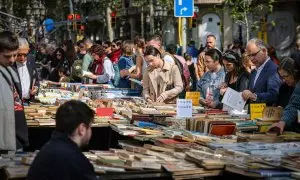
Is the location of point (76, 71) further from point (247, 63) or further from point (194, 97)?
point (247, 63)

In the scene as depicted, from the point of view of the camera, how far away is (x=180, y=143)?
7.52m

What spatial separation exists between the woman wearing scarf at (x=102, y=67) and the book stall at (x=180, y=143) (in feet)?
14.5

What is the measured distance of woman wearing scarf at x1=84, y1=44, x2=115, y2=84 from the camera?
16.0 meters

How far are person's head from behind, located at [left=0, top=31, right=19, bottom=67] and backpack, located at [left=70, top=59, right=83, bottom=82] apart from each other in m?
10.0

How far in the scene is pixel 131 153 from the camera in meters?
6.92

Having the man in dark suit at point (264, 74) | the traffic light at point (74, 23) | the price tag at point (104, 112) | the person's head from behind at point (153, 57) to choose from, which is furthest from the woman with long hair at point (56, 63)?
the traffic light at point (74, 23)

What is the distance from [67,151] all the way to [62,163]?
0.27ft

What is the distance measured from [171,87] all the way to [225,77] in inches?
44.5

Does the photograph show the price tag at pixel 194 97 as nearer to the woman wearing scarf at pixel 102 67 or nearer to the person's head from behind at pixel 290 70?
the person's head from behind at pixel 290 70

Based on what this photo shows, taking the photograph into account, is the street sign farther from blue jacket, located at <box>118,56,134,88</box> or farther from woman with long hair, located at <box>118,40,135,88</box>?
blue jacket, located at <box>118,56,134,88</box>

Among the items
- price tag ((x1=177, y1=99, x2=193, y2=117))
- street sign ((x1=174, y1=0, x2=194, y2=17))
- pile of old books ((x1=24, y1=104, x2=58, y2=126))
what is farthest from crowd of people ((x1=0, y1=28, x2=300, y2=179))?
street sign ((x1=174, y1=0, x2=194, y2=17))

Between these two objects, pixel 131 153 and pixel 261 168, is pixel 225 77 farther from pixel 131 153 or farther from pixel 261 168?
pixel 261 168

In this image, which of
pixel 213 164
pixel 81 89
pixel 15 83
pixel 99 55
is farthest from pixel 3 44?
pixel 99 55

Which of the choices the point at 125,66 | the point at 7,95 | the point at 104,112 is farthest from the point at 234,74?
the point at 125,66
